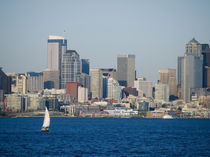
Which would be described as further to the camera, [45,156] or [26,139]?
[26,139]

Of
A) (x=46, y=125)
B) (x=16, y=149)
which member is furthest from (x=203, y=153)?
(x=46, y=125)

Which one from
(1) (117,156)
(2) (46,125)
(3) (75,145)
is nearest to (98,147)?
(3) (75,145)

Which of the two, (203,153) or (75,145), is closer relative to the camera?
(203,153)

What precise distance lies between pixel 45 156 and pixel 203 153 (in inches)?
Result: 986

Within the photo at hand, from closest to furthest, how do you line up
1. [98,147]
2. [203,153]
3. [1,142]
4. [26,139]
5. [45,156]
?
[45,156], [203,153], [98,147], [1,142], [26,139]

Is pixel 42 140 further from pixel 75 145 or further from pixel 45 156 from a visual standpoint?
pixel 45 156

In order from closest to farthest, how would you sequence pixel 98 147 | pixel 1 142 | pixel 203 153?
pixel 203 153 → pixel 98 147 → pixel 1 142

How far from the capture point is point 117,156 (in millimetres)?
87000

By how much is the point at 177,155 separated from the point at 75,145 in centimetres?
2091

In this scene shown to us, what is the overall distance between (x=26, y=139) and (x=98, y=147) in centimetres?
2229

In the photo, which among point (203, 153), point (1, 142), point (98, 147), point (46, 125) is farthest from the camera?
point (46, 125)

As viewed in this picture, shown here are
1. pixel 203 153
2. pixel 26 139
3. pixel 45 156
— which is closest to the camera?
pixel 45 156

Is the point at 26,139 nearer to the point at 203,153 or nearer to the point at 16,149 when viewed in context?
the point at 16,149

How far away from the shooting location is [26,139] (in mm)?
117125
